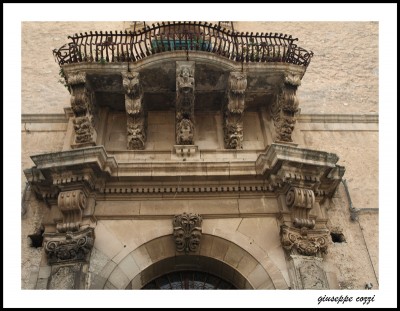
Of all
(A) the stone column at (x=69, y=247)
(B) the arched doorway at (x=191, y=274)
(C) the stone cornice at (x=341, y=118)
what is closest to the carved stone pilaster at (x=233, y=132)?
(C) the stone cornice at (x=341, y=118)

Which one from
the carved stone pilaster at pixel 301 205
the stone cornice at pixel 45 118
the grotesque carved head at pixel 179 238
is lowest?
the grotesque carved head at pixel 179 238

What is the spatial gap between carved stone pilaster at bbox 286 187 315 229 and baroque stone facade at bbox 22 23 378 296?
0.02 meters

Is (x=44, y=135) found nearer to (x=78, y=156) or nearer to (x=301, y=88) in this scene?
(x=78, y=156)

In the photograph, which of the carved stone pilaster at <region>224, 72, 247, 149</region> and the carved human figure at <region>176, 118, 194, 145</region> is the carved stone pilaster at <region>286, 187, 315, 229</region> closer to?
the carved stone pilaster at <region>224, 72, 247, 149</region>

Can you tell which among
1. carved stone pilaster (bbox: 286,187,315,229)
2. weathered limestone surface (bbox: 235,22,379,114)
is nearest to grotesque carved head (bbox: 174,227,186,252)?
carved stone pilaster (bbox: 286,187,315,229)

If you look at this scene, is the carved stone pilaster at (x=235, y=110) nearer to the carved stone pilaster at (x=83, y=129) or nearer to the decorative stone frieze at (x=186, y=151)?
the decorative stone frieze at (x=186, y=151)

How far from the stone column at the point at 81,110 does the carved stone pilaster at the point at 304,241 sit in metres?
3.38

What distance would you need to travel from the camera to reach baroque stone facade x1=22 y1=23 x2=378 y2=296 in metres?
7.20

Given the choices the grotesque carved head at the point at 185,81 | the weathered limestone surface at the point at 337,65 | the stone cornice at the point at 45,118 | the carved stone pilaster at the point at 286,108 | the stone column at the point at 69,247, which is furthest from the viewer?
the weathered limestone surface at the point at 337,65

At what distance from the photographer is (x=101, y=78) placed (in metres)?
8.34

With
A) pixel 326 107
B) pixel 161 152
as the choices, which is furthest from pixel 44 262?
pixel 326 107

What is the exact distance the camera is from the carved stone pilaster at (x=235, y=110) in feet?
26.9

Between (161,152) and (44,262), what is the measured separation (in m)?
2.46

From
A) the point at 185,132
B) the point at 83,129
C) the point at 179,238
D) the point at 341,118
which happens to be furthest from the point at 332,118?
the point at 83,129
